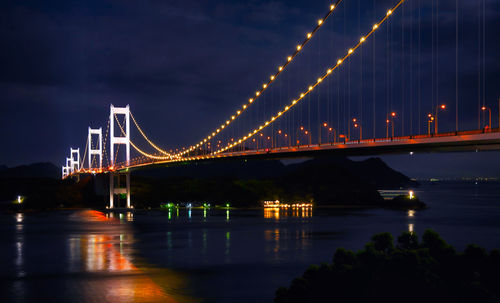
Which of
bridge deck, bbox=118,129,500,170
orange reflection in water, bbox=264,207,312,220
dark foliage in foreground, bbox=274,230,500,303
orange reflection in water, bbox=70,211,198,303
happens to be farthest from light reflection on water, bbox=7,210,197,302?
orange reflection in water, bbox=264,207,312,220

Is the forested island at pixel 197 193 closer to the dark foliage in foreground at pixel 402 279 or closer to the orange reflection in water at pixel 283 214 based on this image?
the orange reflection in water at pixel 283 214

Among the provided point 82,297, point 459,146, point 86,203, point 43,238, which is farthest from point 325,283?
point 86,203

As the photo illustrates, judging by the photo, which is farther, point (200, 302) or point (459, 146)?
point (459, 146)

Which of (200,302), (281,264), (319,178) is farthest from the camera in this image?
(319,178)

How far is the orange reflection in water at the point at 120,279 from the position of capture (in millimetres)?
16231

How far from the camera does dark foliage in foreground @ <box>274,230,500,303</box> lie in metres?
11.6

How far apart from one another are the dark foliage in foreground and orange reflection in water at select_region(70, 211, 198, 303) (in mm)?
5032

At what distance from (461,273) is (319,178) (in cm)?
9119

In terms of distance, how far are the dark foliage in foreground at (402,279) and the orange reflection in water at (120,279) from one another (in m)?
5.03

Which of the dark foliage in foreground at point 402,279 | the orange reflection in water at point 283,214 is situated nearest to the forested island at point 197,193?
the orange reflection in water at point 283,214

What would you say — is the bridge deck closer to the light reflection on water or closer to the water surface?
the water surface

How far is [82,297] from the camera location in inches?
645

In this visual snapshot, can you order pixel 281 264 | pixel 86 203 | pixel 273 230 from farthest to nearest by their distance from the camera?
pixel 86 203 → pixel 273 230 → pixel 281 264

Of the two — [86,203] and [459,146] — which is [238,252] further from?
[86,203]
